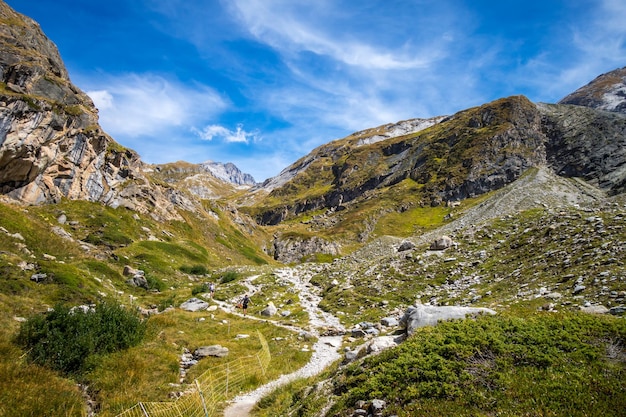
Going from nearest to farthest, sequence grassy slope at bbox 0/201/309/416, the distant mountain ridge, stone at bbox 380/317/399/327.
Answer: grassy slope at bbox 0/201/309/416, stone at bbox 380/317/399/327, the distant mountain ridge

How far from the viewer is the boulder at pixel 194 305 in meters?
28.9

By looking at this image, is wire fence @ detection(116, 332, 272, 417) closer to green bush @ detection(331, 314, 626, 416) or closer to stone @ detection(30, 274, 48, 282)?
green bush @ detection(331, 314, 626, 416)

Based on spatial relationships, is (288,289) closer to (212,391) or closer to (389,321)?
(389,321)

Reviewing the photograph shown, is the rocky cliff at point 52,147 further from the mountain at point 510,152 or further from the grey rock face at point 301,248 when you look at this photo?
the mountain at point 510,152

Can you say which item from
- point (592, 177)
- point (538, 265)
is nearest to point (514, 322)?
point (538, 265)

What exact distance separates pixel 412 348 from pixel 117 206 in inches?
2380

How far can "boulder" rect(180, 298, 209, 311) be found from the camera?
2894cm

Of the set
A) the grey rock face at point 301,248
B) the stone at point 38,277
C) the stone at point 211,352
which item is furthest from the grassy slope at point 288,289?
the grey rock face at point 301,248

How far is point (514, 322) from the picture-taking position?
12203mm

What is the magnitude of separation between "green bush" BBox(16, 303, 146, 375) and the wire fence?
4451 mm

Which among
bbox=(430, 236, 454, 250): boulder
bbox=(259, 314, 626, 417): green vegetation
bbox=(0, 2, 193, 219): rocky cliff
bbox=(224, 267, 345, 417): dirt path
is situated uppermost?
bbox=(0, 2, 193, 219): rocky cliff

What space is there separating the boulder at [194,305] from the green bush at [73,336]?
38.5ft

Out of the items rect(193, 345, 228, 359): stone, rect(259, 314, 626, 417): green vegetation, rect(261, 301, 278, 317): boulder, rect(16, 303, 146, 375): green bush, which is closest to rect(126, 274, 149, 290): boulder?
rect(261, 301, 278, 317): boulder

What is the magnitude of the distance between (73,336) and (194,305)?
1553cm
